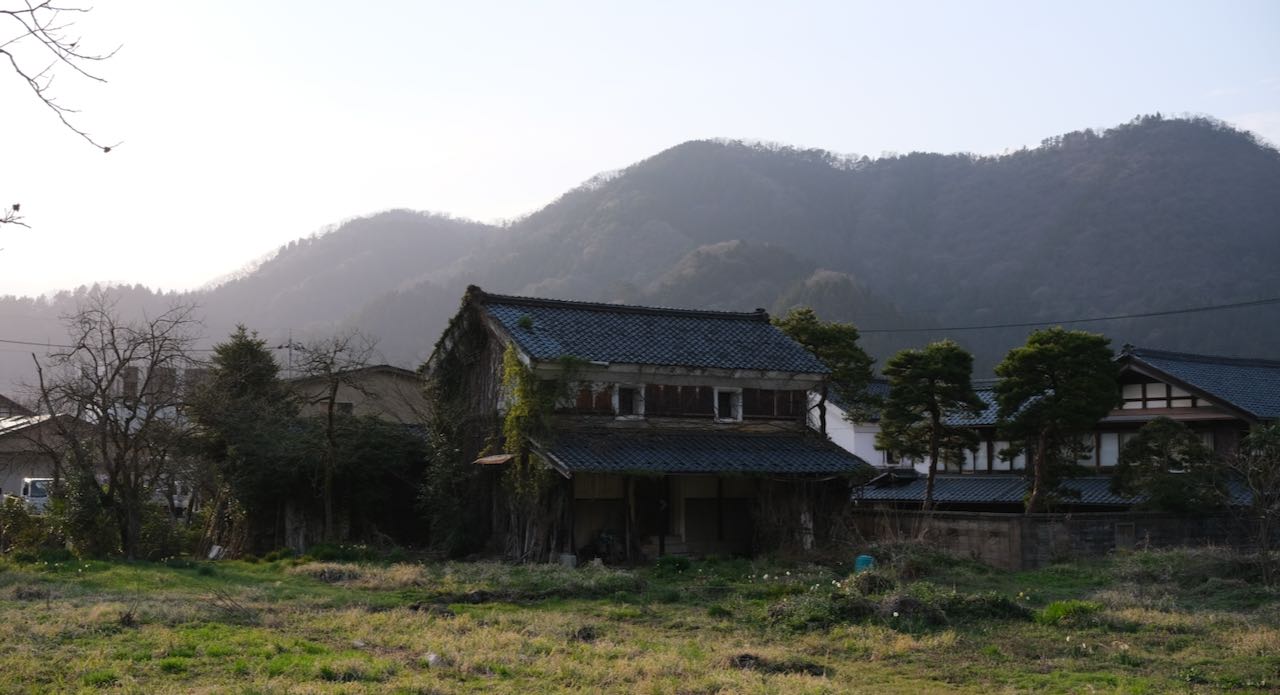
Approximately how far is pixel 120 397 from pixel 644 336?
12312mm

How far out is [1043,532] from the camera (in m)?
25.2

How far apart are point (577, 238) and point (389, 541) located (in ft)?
280

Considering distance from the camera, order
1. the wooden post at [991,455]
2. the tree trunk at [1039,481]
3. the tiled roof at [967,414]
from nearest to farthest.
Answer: the tree trunk at [1039,481] → the tiled roof at [967,414] → the wooden post at [991,455]

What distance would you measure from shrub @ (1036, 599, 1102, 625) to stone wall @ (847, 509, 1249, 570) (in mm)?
8785

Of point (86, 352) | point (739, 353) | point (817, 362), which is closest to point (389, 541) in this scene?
point (86, 352)

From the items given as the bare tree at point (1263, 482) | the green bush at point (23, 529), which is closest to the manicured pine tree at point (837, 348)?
the bare tree at point (1263, 482)

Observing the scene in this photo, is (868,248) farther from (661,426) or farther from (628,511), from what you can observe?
(628,511)

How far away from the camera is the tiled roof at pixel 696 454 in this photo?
24.3 meters

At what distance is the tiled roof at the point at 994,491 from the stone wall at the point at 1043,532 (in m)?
1.08

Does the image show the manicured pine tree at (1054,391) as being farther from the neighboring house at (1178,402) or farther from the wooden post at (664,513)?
the wooden post at (664,513)

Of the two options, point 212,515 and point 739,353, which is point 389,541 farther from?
point 739,353

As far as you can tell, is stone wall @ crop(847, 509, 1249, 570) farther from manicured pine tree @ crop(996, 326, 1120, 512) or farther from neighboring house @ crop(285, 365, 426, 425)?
neighboring house @ crop(285, 365, 426, 425)

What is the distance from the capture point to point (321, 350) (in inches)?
1126

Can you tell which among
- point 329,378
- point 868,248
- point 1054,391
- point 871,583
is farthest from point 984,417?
point 868,248
